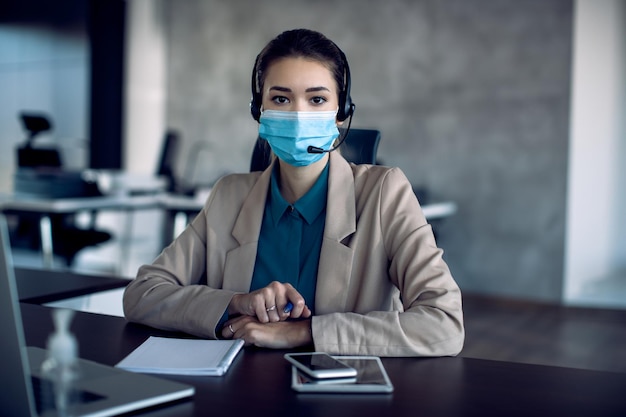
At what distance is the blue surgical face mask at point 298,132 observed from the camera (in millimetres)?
1459

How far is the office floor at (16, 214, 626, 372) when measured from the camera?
370 cm

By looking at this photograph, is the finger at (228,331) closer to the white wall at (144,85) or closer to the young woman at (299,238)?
the young woman at (299,238)

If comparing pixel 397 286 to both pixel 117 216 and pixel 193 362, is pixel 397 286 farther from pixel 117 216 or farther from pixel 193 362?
pixel 117 216

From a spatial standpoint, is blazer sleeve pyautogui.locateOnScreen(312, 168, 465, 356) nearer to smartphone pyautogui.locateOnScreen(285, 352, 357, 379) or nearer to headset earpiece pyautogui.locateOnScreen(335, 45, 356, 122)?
smartphone pyautogui.locateOnScreen(285, 352, 357, 379)

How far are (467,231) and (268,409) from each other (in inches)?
190

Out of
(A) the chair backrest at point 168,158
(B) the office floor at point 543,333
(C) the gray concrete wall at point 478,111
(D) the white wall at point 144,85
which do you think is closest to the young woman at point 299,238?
(B) the office floor at point 543,333

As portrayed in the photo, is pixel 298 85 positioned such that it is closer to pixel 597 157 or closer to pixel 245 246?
pixel 245 246

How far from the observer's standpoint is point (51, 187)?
157 inches

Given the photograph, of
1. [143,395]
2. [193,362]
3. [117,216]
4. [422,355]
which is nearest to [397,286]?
[422,355]

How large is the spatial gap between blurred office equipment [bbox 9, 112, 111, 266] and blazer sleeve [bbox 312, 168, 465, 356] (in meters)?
3.03

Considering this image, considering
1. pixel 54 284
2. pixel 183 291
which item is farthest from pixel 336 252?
pixel 54 284

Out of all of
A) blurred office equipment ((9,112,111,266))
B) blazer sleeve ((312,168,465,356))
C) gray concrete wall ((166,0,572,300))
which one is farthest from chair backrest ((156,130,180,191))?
blazer sleeve ((312,168,465,356))

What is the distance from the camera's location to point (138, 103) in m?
6.98

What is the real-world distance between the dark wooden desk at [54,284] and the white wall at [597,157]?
13.5 ft
